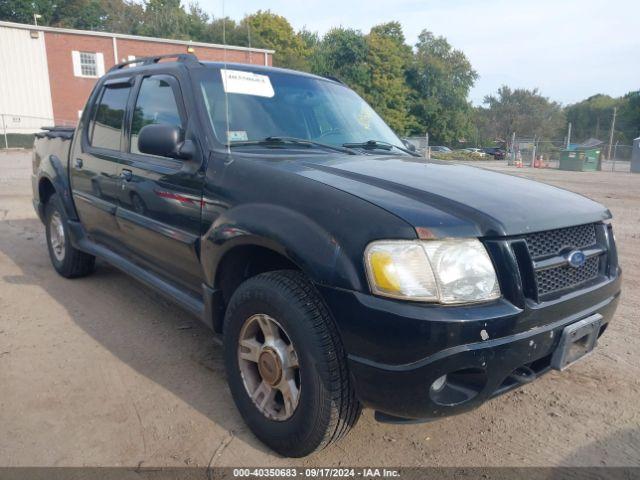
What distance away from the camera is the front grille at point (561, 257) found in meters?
2.04

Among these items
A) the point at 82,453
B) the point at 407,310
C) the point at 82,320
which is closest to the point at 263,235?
Result: the point at 407,310

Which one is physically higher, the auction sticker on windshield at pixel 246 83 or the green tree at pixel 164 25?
the green tree at pixel 164 25

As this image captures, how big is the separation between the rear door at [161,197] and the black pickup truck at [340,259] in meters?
0.01

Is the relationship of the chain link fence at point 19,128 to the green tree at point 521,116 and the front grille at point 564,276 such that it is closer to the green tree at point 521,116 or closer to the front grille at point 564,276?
the front grille at point 564,276

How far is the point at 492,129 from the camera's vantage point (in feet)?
237

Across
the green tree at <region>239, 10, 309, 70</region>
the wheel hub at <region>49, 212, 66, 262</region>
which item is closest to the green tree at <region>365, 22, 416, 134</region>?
the green tree at <region>239, 10, 309, 70</region>

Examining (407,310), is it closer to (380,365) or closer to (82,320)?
(380,365)

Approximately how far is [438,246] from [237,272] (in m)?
1.15

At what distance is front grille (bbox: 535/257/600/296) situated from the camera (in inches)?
80.6

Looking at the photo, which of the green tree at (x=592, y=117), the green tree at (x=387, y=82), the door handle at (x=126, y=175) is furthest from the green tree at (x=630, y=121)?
the door handle at (x=126, y=175)

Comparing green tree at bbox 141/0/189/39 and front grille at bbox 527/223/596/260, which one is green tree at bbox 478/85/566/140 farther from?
front grille at bbox 527/223/596/260

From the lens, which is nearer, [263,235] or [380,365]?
[380,365]

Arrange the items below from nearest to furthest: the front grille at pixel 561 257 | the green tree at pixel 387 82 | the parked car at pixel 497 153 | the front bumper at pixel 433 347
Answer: the front bumper at pixel 433 347 → the front grille at pixel 561 257 → the parked car at pixel 497 153 → the green tree at pixel 387 82

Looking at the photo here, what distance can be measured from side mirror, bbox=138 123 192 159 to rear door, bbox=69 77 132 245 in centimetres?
99
